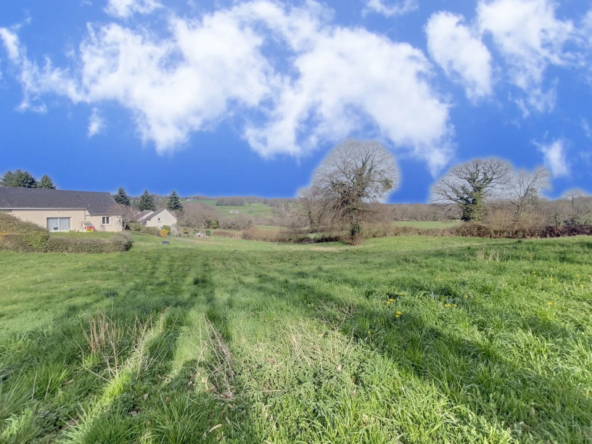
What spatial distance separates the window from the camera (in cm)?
2895

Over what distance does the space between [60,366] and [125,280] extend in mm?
8580

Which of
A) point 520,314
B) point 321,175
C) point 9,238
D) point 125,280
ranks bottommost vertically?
point 125,280

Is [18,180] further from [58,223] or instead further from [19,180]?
[58,223]

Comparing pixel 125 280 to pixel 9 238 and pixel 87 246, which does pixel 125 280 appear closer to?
pixel 87 246

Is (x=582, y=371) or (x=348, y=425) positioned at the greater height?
(x=582, y=371)

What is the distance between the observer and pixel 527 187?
2950cm

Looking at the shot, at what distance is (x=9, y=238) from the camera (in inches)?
646

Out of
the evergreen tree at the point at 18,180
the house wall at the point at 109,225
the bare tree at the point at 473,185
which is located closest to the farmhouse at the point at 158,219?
the house wall at the point at 109,225

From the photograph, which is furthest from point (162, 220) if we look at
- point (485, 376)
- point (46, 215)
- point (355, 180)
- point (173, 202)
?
point (485, 376)

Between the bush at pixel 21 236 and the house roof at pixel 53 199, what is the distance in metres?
13.9

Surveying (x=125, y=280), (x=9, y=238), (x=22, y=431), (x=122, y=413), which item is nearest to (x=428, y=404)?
(x=122, y=413)

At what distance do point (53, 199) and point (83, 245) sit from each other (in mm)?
19225

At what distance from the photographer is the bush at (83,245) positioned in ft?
58.0

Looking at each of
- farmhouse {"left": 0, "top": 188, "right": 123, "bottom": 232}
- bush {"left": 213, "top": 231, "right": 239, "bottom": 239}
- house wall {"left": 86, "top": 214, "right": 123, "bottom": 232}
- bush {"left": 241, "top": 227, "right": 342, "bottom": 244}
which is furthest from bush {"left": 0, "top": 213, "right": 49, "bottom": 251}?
bush {"left": 213, "top": 231, "right": 239, "bottom": 239}
